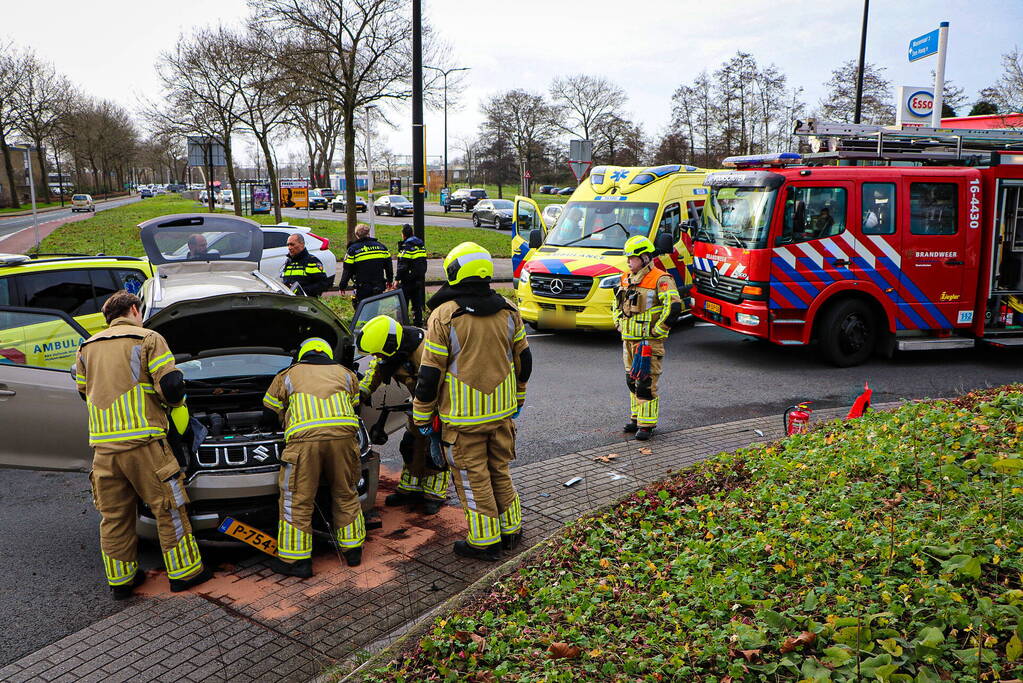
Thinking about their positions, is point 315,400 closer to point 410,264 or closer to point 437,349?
point 437,349

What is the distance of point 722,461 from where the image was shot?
6.22m

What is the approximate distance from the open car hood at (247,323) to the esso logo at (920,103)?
489 inches

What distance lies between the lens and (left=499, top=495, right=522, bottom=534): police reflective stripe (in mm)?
5234

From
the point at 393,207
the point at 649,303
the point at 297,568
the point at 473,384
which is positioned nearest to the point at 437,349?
the point at 473,384

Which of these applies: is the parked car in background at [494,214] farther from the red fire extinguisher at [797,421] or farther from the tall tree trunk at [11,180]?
the red fire extinguisher at [797,421]

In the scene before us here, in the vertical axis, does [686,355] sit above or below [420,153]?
below

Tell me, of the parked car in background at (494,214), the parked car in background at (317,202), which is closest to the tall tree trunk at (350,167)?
the parked car in background at (494,214)

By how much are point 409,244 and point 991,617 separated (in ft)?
33.9

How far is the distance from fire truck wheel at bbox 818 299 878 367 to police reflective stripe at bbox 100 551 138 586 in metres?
8.62

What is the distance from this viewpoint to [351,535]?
16.4ft

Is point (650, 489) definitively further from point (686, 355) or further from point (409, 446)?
point (686, 355)

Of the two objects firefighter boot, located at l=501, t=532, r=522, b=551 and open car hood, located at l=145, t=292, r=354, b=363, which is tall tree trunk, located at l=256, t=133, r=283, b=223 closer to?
open car hood, located at l=145, t=292, r=354, b=363

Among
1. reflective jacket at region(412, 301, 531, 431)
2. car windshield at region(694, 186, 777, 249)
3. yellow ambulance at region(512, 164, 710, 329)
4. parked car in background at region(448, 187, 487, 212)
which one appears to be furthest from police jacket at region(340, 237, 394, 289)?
parked car in background at region(448, 187, 487, 212)

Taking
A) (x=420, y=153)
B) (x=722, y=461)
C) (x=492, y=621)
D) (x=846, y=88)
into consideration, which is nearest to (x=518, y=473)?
(x=722, y=461)
